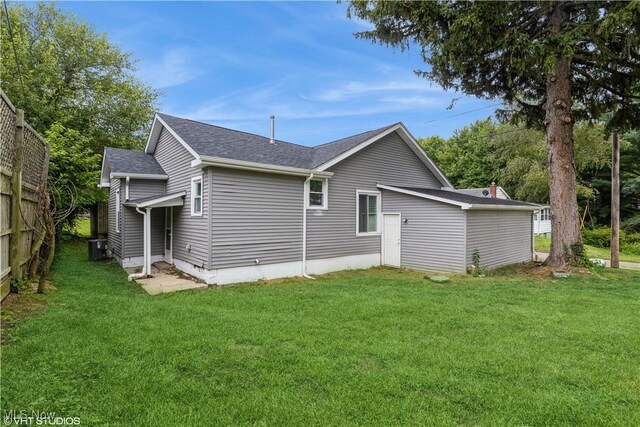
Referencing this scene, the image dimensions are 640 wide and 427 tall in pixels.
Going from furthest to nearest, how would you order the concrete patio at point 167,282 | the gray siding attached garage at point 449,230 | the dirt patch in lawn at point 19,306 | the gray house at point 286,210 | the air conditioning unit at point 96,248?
the air conditioning unit at point 96,248, the gray siding attached garage at point 449,230, the gray house at point 286,210, the concrete patio at point 167,282, the dirt patch in lawn at point 19,306

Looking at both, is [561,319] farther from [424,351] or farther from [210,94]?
[210,94]

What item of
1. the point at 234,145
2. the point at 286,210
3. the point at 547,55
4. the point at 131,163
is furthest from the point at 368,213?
the point at 131,163

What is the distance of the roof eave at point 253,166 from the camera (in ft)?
26.3

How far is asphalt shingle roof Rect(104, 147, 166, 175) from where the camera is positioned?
10991 millimetres

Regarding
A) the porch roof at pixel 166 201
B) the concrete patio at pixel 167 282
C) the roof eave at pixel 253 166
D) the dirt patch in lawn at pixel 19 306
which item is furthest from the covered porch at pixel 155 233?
the dirt patch in lawn at pixel 19 306

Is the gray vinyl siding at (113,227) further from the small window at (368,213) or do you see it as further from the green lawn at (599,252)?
the green lawn at (599,252)

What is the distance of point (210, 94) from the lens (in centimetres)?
1791

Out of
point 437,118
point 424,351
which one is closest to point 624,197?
point 437,118

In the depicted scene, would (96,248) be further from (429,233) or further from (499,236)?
(499,236)

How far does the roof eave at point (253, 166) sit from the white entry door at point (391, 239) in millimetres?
3067

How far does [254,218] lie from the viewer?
902 cm

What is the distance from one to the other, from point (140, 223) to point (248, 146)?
458 centimetres

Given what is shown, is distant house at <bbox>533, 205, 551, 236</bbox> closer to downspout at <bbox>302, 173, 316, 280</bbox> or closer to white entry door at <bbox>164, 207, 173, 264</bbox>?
downspout at <bbox>302, 173, 316, 280</bbox>

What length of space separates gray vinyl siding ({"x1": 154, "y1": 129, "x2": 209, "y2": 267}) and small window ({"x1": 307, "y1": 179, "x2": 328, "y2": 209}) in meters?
3.27
